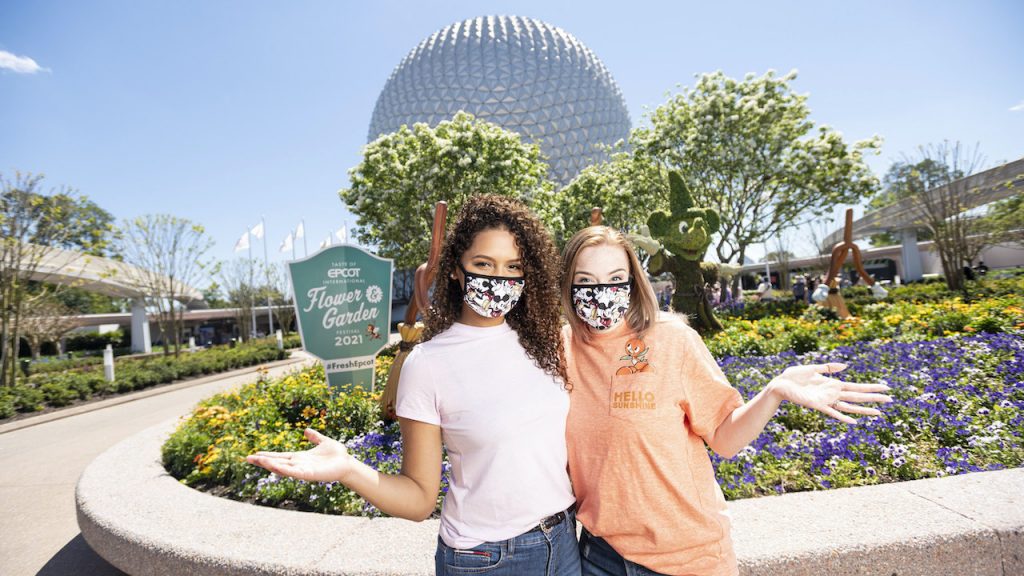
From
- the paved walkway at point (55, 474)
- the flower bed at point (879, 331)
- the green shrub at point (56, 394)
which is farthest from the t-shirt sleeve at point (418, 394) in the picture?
the green shrub at point (56, 394)

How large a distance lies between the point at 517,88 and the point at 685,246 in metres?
24.7

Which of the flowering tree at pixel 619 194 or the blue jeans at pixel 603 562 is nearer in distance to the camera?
the blue jeans at pixel 603 562

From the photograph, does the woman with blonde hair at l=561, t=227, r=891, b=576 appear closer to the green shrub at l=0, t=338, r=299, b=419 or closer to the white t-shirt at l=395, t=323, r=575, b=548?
the white t-shirt at l=395, t=323, r=575, b=548

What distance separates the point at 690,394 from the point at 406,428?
1.01 metres

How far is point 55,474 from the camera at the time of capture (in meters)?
6.83

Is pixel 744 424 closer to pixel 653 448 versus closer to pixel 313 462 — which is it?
pixel 653 448

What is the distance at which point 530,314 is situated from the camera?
6.15ft

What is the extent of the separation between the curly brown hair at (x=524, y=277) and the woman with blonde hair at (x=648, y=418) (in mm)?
96

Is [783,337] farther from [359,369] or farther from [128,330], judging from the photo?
[128,330]

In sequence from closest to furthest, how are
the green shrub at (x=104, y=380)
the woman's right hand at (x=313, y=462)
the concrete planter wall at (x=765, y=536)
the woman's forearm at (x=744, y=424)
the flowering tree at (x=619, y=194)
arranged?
the woman's right hand at (x=313, y=462), the woman's forearm at (x=744, y=424), the concrete planter wall at (x=765, y=536), the green shrub at (x=104, y=380), the flowering tree at (x=619, y=194)

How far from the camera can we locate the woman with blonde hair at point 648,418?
5.39ft

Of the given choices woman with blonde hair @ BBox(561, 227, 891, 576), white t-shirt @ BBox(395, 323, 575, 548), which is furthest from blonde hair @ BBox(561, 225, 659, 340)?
white t-shirt @ BBox(395, 323, 575, 548)

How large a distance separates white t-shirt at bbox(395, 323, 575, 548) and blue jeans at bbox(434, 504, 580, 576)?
0.03 meters

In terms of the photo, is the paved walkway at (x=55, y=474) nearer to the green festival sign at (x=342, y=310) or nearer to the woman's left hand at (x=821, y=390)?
the green festival sign at (x=342, y=310)
